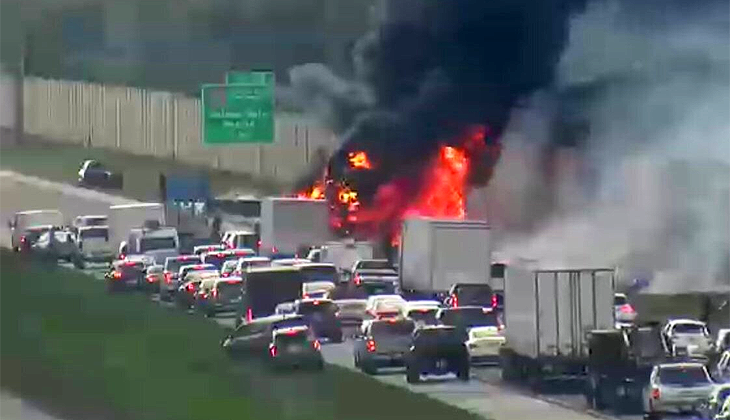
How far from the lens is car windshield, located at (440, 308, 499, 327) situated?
13805 millimetres

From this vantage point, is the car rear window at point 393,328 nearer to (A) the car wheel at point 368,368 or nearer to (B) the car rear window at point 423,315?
(B) the car rear window at point 423,315

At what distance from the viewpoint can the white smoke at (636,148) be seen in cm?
1611

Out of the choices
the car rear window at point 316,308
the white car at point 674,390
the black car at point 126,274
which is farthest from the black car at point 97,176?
the white car at point 674,390

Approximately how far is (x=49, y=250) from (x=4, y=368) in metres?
1.00

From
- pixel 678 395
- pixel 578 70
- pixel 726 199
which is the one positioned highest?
pixel 578 70

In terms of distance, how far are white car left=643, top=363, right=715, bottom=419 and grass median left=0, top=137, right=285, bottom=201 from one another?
147 inches

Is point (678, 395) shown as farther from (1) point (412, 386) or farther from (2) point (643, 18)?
(2) point (643, 18)

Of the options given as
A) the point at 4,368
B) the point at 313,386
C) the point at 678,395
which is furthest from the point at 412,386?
the point at 4,368

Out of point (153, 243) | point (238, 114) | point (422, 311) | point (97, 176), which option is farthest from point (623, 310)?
point (97, 176)

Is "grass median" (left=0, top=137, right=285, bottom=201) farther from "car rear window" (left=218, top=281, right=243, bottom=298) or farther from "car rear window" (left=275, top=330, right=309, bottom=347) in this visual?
"car rear window" (left=275, top=330, right=309, bottom=347)

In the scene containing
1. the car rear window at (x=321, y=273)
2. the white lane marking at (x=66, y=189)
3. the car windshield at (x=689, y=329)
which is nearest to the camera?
the car windshield at (x=689, y=329)

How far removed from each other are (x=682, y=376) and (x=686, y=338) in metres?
1.03

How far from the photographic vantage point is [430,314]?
46.2 ft

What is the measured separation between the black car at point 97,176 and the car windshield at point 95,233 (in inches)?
13.6
